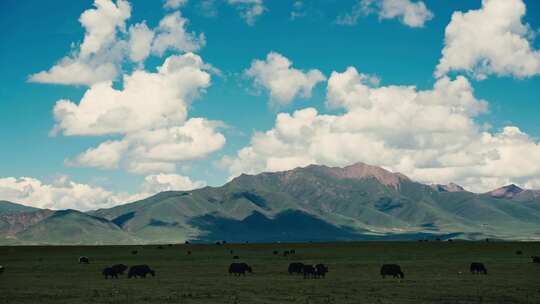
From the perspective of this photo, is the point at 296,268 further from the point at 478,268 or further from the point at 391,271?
the point at 478,268

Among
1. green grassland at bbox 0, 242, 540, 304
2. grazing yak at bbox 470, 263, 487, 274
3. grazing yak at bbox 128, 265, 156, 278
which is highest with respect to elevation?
grazing yak at bbox 470, 263, 487, 274

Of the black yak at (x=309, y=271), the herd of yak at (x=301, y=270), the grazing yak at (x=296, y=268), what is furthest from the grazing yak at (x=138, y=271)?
the black yak at (x=309, y=271)

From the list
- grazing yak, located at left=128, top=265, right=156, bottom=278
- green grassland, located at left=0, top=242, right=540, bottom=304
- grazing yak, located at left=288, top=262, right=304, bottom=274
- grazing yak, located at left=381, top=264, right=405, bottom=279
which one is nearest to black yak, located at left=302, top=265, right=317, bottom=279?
green grassland, located at left=0, top=242, right=540, bottom=304

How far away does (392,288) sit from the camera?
44.9 m

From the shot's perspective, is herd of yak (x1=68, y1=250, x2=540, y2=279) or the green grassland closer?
the green grassland

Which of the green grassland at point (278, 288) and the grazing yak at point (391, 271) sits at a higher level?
the grazing yak at point (391, 271)

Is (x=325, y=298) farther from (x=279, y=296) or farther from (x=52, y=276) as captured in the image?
(x=52, y=276)

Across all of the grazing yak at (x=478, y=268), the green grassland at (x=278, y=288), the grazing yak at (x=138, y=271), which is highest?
the grazing yak at (x=478, y=268)

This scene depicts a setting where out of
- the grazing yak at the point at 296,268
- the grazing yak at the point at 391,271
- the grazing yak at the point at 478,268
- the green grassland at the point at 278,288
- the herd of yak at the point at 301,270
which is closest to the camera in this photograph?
the green grassland at the point at 278,288

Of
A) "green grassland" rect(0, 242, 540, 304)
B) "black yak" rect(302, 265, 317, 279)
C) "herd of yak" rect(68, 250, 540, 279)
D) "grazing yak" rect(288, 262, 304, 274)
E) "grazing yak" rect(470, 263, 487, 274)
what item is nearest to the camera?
"green grassland" rect(0, 242, 540, 304)

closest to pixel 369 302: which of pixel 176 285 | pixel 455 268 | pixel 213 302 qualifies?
pixel 213 302

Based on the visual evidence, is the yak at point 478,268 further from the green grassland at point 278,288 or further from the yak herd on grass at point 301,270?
the green grassland at point 278,288

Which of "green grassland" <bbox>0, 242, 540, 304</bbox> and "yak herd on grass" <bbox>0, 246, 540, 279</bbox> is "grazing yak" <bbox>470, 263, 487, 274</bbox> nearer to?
→ "yak herd on grass" <bbox>0, 246, 540, 279</bbox>

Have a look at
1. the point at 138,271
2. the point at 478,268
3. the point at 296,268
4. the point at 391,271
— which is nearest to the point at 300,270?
the point at 296,268
